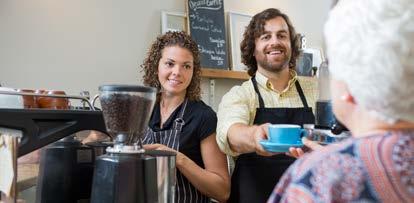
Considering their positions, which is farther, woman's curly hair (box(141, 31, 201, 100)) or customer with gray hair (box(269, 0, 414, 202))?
woman's curly hair (box(141, 31, 201, 100))

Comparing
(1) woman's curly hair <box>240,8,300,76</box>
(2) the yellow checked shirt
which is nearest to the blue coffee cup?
(2) the yellow checked shirt

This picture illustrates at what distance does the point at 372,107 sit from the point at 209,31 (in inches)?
81.5

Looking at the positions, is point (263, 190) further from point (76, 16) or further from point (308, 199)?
point (76, 16)

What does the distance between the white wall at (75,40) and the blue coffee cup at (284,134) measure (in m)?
1.35

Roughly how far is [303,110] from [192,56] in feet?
1.51

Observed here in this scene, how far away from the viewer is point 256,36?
66.0 inches

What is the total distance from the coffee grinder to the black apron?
25.3 inches

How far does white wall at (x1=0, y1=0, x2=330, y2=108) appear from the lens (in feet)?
6.49

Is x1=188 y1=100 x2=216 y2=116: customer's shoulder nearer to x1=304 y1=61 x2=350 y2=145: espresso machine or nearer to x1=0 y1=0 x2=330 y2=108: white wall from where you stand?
x1=304 y1=61 x2=350 y2=145: espresso machine

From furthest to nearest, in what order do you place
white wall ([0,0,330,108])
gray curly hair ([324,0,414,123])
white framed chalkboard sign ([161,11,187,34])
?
1. white framed chalkboard sign ([161,11,187,34])
2. white wall ([0,0,330,108])
3. gray curly hair ([324,0,414,123])

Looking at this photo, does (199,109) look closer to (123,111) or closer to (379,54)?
(123,111)

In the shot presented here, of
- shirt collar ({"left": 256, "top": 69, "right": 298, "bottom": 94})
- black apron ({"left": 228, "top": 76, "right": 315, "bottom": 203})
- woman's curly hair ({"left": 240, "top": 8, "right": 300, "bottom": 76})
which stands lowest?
black apron ({"left": 228, "top": 76, "right": 315, "bottom": 203})

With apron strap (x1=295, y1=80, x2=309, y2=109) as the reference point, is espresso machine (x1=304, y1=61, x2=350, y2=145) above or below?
below

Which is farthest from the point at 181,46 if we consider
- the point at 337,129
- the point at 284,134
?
the point at 337,129
